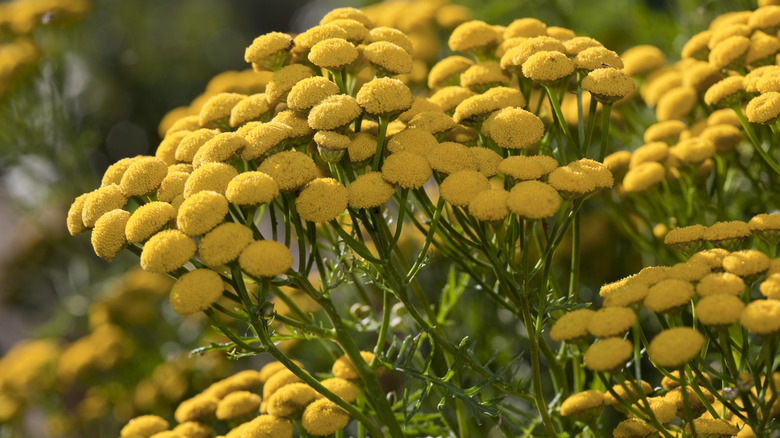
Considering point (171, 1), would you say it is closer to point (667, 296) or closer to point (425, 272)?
point (425, 272)

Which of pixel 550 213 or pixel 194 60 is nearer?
pixel 550 213

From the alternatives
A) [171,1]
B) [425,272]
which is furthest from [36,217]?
[171,1]

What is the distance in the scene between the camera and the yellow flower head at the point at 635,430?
1669 millimetres

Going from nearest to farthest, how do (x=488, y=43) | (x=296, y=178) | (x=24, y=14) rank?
(x=296, y=178), (x=488, y=43), (x=24, y=14)

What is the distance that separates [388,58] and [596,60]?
510 mm

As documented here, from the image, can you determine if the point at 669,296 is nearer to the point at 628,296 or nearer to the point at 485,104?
→ the point at 628,296

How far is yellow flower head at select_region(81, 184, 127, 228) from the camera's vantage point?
1776 mm

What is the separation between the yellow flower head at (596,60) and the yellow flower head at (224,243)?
91cm

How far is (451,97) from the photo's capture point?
6.58 feet

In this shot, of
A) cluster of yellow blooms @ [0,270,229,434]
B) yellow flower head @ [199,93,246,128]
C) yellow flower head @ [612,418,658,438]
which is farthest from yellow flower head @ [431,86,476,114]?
cluster of yellow blooms @ [0,270,229,434]

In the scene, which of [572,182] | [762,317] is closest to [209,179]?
[572,182]

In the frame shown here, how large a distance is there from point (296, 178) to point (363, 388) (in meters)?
0.62

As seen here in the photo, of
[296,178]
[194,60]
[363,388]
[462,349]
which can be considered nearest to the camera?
[296,178]

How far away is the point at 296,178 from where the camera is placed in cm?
167
